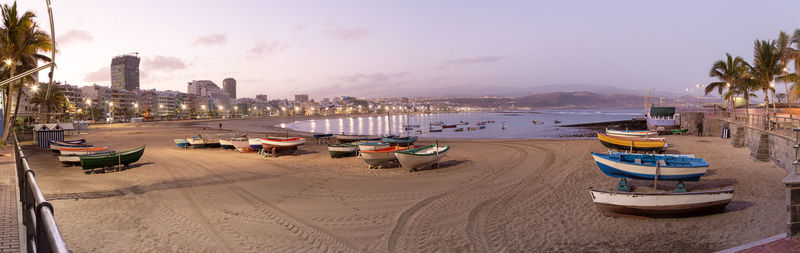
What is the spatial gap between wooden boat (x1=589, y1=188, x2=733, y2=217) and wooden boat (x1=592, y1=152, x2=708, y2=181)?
1905 millimetres

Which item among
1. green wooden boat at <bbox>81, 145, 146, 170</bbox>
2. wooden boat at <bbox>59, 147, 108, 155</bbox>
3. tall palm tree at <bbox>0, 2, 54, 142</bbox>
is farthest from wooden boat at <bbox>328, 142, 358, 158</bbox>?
tall palm tree at <bbox>0, 2, 54, 142</bbox>

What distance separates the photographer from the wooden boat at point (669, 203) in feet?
28.5

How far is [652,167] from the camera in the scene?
11188 millimetres

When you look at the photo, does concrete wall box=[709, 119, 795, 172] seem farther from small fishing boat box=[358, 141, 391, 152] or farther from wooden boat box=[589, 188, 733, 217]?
small fishing boat box=[358, 141, 391, 152]

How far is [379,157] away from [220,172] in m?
6.95

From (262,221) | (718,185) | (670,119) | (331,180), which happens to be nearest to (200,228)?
(262,221)

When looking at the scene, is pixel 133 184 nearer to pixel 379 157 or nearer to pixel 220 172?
pixel 220 172

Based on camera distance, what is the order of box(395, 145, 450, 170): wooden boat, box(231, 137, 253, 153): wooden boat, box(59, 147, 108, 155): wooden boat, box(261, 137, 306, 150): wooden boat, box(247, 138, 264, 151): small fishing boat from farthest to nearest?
box(231, 137, 253, 153): wooden boat, box(247, 138, 264, 151): small fishing boat, box(261, 137, 306, 150): wooden boat, box(59, 147, 108, 155): wooden boat, box(395, 145, 450, 170): wooden boat

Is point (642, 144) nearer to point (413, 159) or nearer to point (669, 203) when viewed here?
point (669, 203)

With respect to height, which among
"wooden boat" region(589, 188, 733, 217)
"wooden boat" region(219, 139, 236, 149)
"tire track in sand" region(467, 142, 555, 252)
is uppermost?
"wooden boat" region(219, 139, 236, 149)

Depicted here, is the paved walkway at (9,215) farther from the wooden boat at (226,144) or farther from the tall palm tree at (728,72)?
the tall palm tree at (728,72)

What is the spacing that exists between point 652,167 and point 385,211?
8.10 meters

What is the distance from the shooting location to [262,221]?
9.34 m

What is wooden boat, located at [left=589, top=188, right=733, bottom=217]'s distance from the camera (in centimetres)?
867
